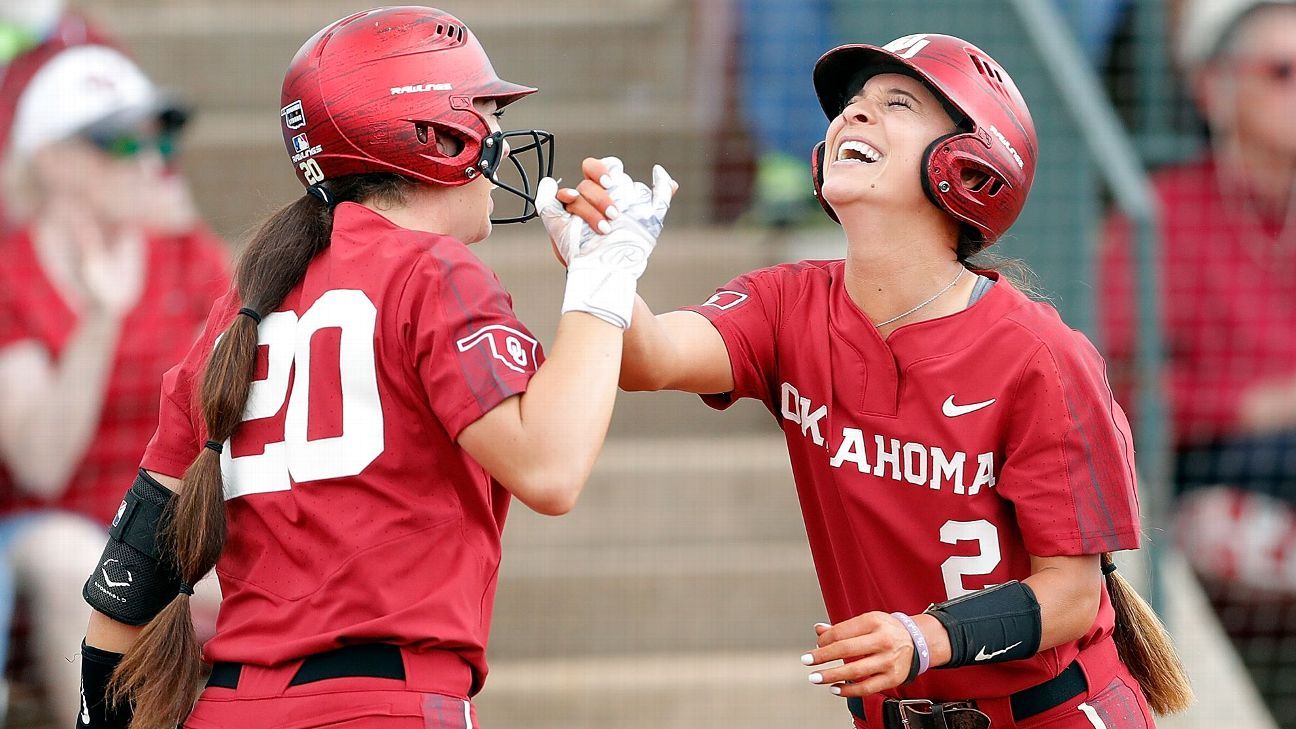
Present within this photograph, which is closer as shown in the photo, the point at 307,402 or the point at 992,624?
the point at 307,402

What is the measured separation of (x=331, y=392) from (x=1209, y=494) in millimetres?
3715

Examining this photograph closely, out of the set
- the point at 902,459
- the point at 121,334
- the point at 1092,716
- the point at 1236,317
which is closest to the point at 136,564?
the point at 902,459

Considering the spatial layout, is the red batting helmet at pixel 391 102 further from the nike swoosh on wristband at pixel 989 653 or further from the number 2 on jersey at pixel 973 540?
the nike swoosh on wristband at pixel 989 653

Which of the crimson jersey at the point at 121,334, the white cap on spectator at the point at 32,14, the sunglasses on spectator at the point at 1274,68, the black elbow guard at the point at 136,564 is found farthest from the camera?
the white cap on spectator at the point at 32,14

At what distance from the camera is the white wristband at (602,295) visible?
2352mm

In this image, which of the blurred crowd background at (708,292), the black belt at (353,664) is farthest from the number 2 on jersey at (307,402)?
the blurred crowd background at (708,292)

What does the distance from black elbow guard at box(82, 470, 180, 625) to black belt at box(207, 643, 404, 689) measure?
0.42 m

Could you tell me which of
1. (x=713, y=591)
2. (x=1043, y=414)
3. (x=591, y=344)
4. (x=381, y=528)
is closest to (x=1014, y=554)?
(x=1043, y=414)

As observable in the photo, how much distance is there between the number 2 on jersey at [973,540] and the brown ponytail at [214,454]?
3.59 ft

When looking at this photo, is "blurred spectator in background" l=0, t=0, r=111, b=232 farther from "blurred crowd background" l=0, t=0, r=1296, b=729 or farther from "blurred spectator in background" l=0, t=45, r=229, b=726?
"blurred spectator in background" l=0, t=45, r=229, b=726

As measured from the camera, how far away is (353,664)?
2.29m

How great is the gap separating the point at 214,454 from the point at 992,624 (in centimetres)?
126

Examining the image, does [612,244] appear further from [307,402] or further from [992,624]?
[992,624]

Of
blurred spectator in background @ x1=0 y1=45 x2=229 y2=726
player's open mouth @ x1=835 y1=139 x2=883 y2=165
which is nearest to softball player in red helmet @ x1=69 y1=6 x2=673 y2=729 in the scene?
player's open mouth @ x1=835 y1=139 x2=883 y2=165
